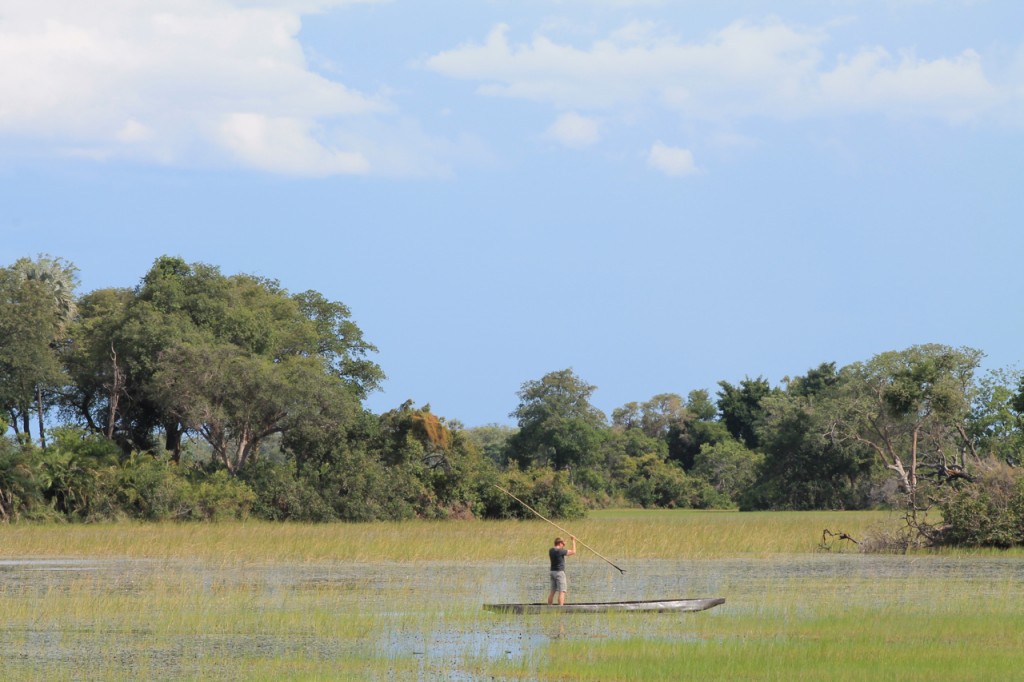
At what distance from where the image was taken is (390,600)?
23.8 metres

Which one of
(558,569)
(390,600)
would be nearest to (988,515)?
(558,569)

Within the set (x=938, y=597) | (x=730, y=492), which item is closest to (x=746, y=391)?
(x=730, y=492)

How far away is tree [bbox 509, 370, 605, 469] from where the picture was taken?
97.9m

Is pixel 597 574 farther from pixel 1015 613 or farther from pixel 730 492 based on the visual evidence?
pixel 730 492

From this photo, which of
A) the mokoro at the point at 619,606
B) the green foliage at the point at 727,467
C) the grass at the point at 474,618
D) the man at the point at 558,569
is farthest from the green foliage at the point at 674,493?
the mokoro at the point at 619,606

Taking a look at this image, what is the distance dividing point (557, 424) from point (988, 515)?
65.0 metres

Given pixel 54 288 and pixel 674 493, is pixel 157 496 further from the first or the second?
pixel 674 493

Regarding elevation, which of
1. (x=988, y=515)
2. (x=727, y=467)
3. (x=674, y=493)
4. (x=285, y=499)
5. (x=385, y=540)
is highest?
(x=727, y=467)

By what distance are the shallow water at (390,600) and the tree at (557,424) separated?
63262mm

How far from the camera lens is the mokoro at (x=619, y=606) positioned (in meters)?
20.7

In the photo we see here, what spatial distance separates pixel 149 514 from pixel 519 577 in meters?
25.9

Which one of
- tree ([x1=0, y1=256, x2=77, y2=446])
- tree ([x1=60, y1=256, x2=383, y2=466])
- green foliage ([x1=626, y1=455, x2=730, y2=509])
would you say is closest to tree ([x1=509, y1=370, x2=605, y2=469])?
green foliage ([x1=626, y1=455, x2=730, y2=509])

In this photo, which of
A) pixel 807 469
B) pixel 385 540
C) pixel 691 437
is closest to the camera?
pixel 385 540

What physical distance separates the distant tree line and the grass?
9404 millimetres
